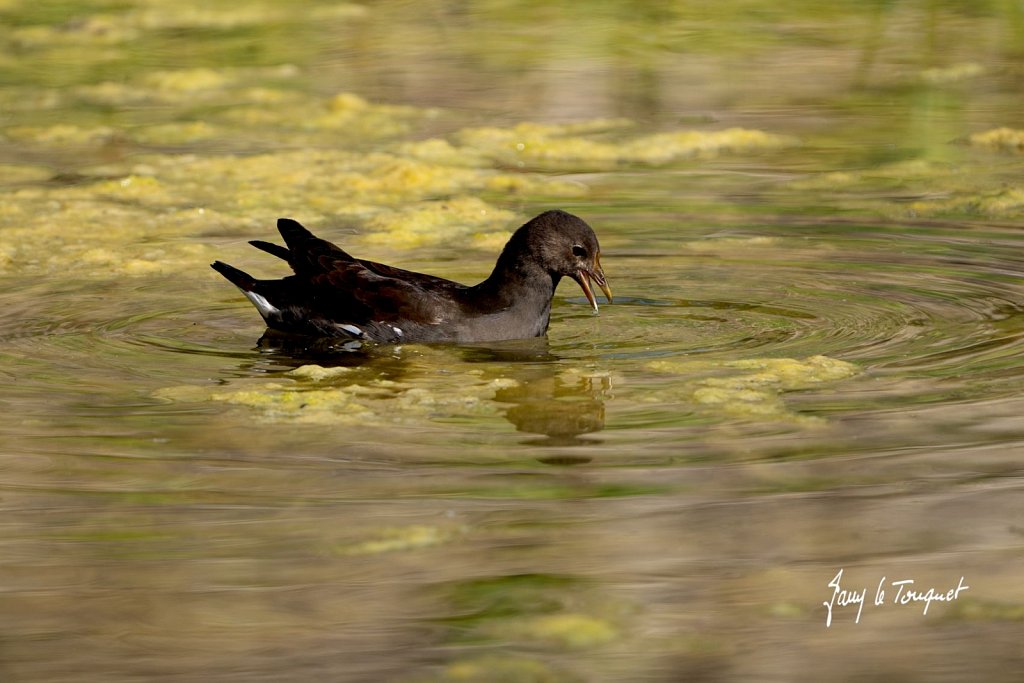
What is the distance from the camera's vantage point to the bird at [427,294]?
7.36 meters

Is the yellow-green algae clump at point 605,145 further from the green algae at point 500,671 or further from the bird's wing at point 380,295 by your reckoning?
the green algae at point 500,671

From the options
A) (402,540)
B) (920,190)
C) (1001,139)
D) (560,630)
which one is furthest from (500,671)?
(1001,139)

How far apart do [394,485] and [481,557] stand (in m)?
0.65

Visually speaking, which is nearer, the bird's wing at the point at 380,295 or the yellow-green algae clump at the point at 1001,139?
the bird's wing at the point at 380,295

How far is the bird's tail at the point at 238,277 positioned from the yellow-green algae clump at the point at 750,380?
1.88 meters

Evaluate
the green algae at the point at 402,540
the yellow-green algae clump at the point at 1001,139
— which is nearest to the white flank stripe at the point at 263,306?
the green algae at the point at 402,540

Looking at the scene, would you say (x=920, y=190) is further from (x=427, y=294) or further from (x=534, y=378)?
(x=534, y=378)

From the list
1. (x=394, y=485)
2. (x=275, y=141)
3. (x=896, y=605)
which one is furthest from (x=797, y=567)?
(x=275, y=141)

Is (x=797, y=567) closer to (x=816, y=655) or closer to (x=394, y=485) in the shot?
(x=816, y=655)

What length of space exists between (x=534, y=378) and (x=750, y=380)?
84 cm

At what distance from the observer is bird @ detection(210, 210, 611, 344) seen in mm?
7355

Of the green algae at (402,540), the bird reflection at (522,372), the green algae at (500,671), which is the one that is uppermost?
the green algae at (402,540)

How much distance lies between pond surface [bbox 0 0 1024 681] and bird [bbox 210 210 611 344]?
124 mm

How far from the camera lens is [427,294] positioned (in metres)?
7.38
